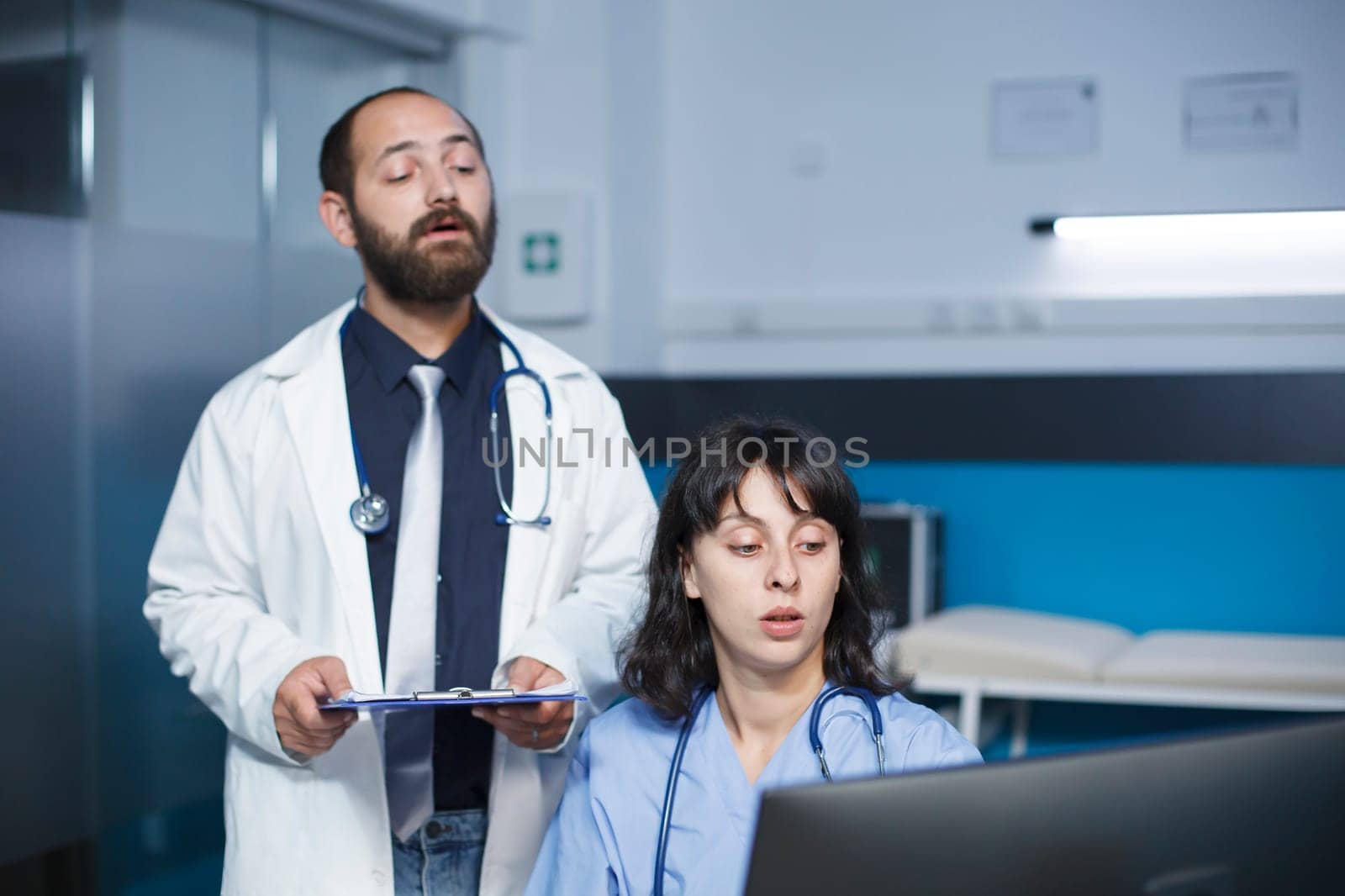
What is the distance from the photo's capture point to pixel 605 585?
5.72 ft

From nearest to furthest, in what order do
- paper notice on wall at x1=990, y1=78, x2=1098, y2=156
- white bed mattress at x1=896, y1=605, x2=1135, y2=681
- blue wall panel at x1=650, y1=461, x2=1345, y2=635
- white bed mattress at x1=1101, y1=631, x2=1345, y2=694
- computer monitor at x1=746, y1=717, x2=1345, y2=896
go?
computer monitor at x1=746, y1=717, x2=1345, y2=896
white bed mattress at x1=1101, y1=631, x2=1345, y2=694
white bed mattress at x1=896, y1=605, x2=1135, y2=681
blue wall panel at x1=650, y1=461, x2=1345, y2=635
paper notice on wall at x1=990, y1=78, x2=1098, y2=156

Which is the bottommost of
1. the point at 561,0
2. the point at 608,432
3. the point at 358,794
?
the point at 358,794

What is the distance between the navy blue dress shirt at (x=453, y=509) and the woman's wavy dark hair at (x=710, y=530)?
27 centimetres

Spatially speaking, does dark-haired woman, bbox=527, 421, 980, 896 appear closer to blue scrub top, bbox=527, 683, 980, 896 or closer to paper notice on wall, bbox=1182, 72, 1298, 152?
blue scrub top, bbox=527, 683, 980, 896

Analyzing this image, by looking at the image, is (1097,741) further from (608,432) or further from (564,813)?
(564,813)

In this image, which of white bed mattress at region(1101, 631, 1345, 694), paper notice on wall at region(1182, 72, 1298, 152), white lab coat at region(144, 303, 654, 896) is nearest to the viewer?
white lab coat at region(144, 303, 654, 896)

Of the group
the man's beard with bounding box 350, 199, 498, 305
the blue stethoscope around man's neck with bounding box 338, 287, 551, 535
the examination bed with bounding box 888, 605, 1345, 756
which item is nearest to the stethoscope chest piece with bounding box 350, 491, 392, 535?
the blue stethoscope around man's neck with bounding box 338, 287, 551, 535

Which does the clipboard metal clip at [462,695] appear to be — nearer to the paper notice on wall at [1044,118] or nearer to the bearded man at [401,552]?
the bearded man at [401,552]

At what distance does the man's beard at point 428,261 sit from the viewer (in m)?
1.67

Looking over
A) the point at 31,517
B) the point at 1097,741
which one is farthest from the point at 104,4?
the point at 1097,741

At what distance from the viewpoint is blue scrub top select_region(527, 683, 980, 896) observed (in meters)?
1.23

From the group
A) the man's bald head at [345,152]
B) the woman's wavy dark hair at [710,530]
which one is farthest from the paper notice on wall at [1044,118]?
the woman's wavy dark hair at [710,530]

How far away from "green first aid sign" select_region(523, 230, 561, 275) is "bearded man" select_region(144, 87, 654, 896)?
6.01ft

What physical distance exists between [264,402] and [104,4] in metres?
1.23
